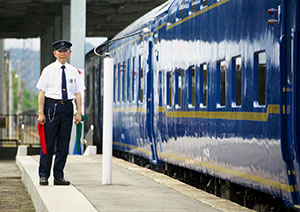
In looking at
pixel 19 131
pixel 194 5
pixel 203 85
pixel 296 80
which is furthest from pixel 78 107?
pixel 19 131

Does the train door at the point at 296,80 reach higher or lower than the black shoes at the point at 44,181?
higher

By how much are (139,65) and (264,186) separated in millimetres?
10429

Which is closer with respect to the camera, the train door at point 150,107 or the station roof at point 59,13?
the train door at point 150,107

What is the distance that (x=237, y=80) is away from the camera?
11297 millimetres

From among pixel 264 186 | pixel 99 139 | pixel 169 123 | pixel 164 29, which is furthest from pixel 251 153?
pixel 99 139

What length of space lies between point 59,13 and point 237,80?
94.0 feet

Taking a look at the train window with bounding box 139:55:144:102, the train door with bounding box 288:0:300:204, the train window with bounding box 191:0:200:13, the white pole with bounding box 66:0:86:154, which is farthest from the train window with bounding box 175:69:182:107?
the white pole with bounding box 66:0:86:154

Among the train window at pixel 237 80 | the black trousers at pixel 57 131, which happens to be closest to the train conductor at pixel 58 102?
the black trousers at pixel 57 131

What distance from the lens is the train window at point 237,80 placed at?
36.4 ft

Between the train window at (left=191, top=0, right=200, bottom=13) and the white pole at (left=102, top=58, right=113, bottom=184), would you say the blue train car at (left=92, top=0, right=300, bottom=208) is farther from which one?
the white pole at (left=102, top=58, right=113, bottom=184)

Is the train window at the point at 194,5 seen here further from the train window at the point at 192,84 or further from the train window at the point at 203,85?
the train window at the point at 203,85

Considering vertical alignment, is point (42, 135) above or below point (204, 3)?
below

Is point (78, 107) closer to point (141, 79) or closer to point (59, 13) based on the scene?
point (141, 79)

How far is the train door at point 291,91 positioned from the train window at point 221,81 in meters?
2.96
